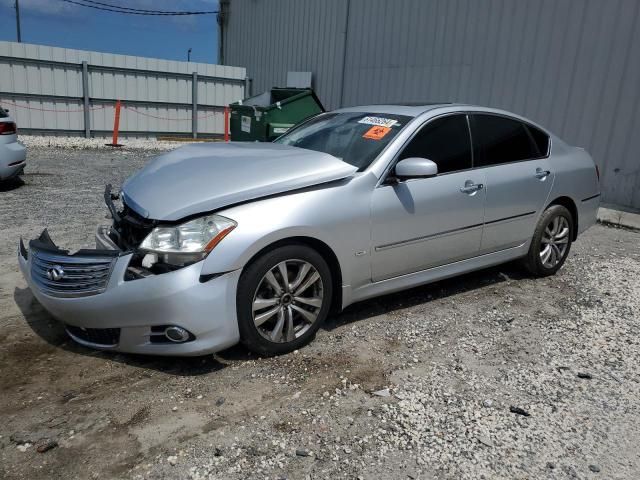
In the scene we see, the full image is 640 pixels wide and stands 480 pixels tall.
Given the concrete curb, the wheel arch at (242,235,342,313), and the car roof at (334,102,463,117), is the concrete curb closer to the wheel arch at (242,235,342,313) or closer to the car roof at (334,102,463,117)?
the car roof at (334,102,463,117)

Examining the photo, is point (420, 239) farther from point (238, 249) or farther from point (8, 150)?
point (8, 150)

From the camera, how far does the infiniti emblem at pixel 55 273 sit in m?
3.01

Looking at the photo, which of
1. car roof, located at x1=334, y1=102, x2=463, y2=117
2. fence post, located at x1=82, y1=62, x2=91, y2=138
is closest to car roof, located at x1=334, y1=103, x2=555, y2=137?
car roof, located at x1=334, y1=102, x2=463, y2=117

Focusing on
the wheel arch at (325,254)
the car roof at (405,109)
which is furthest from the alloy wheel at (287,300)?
the car roof at (405,109)

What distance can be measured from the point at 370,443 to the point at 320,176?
1616 millimetres

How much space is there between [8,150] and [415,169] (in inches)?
257

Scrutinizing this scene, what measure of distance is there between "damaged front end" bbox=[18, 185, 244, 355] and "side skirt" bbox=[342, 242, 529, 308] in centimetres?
93

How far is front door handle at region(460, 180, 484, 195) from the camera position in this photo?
397cm

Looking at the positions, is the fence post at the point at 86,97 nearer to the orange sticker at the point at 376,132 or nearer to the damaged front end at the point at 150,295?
the orange sticker at the point at 376,132

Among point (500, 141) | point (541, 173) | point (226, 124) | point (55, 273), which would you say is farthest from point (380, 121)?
point (226, 124)

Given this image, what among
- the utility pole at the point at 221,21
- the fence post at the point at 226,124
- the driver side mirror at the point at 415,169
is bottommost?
the fence post at the point at 226,124

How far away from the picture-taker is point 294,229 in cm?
308

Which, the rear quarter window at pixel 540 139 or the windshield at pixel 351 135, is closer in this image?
the windshield at pixel 351 135

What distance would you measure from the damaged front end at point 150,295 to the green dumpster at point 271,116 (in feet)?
27.0
